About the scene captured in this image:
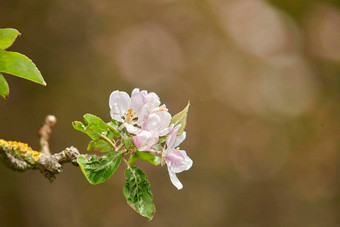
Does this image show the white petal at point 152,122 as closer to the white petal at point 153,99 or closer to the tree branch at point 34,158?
the white petal at point 153,99

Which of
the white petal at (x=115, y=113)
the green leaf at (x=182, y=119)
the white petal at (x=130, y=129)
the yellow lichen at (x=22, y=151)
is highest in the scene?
the green leaf at (x=182, y=119)

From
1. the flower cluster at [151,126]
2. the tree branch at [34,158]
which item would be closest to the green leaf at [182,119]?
the flower cluster at [151,126]

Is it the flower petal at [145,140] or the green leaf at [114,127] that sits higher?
the flower petal at [145,140]

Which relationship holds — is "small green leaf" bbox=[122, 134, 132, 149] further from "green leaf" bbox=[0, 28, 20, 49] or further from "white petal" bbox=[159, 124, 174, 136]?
"green leaf" bbox=[0, 28, 20, 49]

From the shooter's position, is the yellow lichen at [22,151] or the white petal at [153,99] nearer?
the white petal at [153,99]

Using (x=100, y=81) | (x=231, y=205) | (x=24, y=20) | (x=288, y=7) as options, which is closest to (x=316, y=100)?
(x=288, y=7)

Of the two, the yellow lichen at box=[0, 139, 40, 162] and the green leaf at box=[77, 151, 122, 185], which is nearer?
the green leaf at box=[77, 151, 122, 185]

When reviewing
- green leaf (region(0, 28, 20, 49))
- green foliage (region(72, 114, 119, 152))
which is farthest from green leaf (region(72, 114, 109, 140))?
green leaf (region(0, 28, 20, 49))

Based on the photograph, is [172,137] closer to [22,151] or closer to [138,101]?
[138,101]
